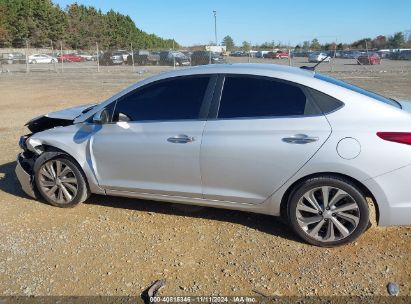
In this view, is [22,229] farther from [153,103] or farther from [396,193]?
[396,193]

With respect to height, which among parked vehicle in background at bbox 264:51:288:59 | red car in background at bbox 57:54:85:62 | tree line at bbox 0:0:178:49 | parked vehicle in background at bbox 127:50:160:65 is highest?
tree line at bbox 0:0:178:49

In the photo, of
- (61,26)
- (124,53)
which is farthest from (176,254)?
(61,26)

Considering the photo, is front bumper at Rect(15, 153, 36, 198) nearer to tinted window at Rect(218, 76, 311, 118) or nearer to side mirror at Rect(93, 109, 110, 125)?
side mirror at Rect(93, 109, 110, 125)

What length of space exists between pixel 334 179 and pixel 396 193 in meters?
0.51

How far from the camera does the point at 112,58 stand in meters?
40.3

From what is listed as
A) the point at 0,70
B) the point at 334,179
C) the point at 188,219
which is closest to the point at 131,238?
the point at 188,219

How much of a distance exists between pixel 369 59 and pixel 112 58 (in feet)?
79.3

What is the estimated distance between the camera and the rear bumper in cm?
332

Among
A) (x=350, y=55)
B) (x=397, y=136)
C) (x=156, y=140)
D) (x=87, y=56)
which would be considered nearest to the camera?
(x=397, y=136)

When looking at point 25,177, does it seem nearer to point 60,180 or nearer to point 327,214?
point 60,180

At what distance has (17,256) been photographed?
145 inches

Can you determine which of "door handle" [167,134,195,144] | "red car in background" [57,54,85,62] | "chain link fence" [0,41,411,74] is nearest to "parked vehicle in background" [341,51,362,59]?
"chain link fence" [0,41,411,74]

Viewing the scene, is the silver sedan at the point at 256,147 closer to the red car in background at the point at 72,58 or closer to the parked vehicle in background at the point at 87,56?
the parked vehicle in background at the point at 87,56

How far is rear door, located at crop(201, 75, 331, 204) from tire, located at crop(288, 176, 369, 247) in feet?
0.76
